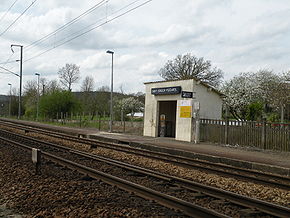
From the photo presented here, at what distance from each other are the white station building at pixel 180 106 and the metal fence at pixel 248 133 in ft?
3.79

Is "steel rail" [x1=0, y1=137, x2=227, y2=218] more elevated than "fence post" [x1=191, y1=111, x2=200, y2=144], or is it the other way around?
"fence post" [x1=191, y1=111, x2=200, y2=144]

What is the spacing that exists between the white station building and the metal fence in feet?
3.79

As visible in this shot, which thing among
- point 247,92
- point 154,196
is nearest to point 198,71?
point 247,92

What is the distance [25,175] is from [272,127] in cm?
1237

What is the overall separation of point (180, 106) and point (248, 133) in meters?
Answer: 5.42

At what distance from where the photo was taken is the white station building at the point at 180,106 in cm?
2067

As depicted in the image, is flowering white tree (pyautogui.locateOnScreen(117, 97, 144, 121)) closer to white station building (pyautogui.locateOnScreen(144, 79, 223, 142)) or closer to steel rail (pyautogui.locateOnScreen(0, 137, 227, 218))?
white station building (pyautogui.locateOnScreen(144, 79, 223, 142))

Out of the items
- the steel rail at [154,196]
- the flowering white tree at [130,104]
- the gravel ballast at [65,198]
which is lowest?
the gravel ballast at [65,198]

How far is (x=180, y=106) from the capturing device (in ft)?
70.4

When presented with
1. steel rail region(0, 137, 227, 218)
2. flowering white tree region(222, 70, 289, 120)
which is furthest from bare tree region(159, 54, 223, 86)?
steel rail region(0, 137, 227, 218)

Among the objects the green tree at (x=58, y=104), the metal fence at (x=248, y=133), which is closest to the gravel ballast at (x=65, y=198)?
the metal fence at (x=248, y=133)

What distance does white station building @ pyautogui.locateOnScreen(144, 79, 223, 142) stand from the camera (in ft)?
67.8

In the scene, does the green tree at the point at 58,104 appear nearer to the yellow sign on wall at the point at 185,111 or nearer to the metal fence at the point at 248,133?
the yellow sign on wall at the point at 185,111

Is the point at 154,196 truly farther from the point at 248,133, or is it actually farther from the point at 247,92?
the point at 247,92
